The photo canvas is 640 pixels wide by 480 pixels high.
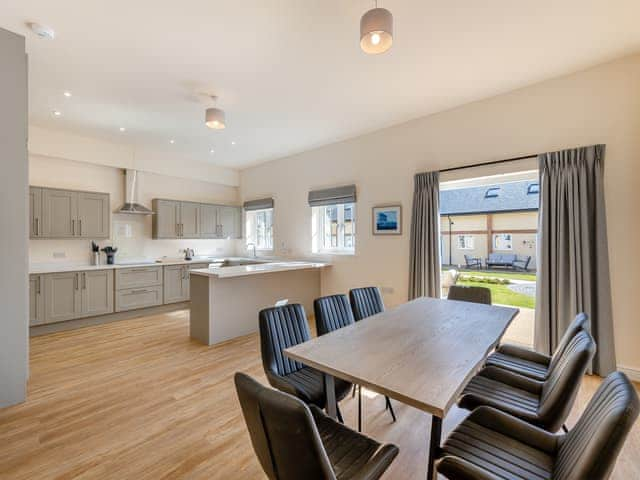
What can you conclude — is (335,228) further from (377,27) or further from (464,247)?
(464,247)

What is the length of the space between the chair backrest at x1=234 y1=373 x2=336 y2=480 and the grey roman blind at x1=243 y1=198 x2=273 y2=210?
5166 millimetres

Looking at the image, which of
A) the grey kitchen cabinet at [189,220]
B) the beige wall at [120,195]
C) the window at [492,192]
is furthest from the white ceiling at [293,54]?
the window at [492,192]

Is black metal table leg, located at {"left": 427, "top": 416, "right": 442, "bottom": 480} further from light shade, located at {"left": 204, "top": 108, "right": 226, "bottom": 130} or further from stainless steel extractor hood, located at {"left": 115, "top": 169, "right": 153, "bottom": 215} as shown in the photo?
stainless steel extractor hood, located at {"left": 115, "top": 169, "right": 153, "bottom": 215}

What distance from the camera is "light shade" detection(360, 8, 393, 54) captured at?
5.76 feet

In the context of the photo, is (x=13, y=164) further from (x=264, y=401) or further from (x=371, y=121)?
Answer: (x=371, y=121)

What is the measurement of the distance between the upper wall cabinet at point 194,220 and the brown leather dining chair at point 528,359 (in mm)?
5378

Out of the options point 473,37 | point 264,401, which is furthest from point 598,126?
point 264,401

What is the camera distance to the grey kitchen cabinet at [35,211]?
158 inches

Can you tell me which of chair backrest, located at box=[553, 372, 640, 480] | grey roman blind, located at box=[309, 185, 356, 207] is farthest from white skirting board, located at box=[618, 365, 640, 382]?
grey roman blind, located at box=[309, 185, 356, 207]

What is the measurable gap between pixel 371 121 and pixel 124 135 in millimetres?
3823

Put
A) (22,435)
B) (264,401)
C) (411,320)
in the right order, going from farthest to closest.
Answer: (411,320)
(22,435)
(264,401)

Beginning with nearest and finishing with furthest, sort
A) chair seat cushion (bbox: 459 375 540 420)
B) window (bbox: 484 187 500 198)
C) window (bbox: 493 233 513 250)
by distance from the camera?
chair seat cushion (bbox: 459 375 540 420), window (bbox: 484 187 500 198), window (bbox: 493 233 513 250)

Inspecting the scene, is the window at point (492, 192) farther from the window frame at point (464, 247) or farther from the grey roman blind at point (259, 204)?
the grey roman blind at point (259, 204)

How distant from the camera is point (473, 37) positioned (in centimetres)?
230
